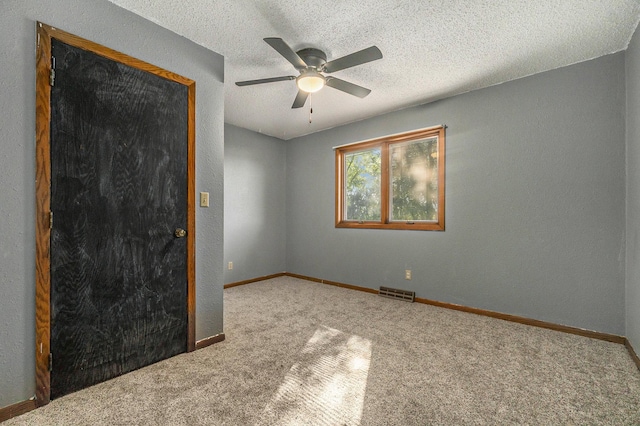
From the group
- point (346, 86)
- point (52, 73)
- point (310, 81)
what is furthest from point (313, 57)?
point (52, 73)

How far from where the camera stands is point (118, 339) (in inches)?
73.3

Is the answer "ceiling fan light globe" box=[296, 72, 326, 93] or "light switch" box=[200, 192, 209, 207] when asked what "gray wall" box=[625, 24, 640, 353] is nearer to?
"ceiling fan light globe" box=[296, 72, 326, 93]

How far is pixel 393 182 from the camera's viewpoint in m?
3.94

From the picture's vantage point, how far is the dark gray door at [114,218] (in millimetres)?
1647

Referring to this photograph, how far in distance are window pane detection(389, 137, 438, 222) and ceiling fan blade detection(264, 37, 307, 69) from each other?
199cm

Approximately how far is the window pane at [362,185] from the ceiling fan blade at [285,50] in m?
2.10

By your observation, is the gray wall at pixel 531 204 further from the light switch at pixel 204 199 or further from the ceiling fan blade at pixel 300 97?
the light switch at pixel 204 199

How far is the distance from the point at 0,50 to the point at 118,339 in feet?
5.65

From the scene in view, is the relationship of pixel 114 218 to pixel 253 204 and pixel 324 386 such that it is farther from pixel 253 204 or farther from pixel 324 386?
pixel 253 204

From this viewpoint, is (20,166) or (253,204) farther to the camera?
(253,204)

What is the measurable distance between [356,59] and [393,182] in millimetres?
2127

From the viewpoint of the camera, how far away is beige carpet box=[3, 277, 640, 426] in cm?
149


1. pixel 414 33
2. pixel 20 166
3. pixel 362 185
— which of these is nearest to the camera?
pixel 20 166

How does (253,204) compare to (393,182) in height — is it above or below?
below
